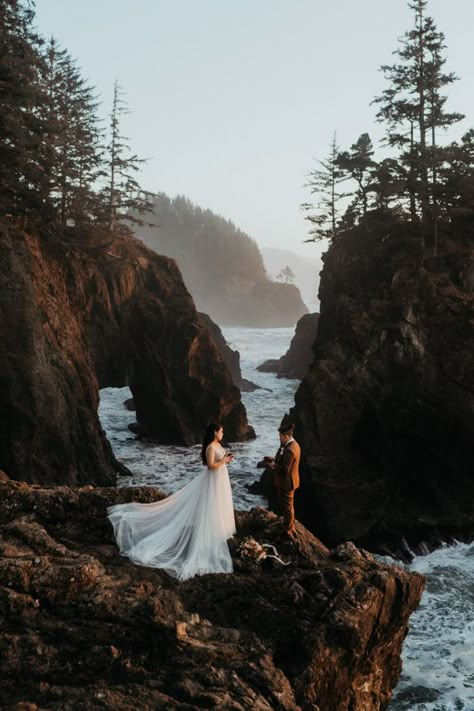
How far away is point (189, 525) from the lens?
26.9 ft

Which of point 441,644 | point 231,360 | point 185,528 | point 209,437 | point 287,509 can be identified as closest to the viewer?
point 185,528

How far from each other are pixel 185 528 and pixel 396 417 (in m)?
15.7

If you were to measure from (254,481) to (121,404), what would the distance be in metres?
23.0

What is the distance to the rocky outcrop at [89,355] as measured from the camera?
20.4 m

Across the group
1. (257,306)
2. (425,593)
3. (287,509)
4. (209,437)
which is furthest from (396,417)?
(257,306)

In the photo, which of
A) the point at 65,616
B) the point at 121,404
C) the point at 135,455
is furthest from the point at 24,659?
the point at 121,404

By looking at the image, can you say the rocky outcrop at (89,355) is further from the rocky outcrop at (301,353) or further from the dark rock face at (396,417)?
the rocky outcrop at (301,353)

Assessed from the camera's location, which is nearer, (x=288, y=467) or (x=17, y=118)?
(x=288, y=467)

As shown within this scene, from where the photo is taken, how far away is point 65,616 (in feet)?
21.0

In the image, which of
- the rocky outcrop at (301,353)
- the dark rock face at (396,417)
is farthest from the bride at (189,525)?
the rocky outcrop at (301,353)

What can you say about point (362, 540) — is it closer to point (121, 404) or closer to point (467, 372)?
point (467, 372)

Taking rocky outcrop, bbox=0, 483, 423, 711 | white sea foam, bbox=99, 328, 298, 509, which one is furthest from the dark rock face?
rocky outcrop, bbox=0, 483, 423, 711

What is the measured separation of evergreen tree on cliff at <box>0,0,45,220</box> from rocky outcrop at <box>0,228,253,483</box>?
1763mm

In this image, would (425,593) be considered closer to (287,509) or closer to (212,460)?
(287,509)
